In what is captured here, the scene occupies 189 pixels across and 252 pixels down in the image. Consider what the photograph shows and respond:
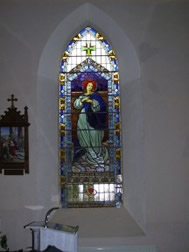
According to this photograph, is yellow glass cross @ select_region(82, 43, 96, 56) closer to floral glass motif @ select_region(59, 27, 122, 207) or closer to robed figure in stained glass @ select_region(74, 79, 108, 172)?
floral glass motif @ select_region(59, 27, 122, 207)

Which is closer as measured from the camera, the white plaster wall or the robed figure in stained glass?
the white plaster wall

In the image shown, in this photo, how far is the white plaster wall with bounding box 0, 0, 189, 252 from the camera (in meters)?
5.22

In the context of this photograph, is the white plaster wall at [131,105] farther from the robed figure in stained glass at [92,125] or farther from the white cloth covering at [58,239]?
the white cloth covering at [58,239]

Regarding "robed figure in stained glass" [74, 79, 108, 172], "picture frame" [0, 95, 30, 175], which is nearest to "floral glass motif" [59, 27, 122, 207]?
"robed figure in stained glass" [74, 79, 108, 172]

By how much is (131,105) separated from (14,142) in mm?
1880

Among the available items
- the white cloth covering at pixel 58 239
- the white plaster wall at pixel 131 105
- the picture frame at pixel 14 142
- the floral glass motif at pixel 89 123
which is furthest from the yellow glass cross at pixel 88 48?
the white cloth covering at pixel 58 239

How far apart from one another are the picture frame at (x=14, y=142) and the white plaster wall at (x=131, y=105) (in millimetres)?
99

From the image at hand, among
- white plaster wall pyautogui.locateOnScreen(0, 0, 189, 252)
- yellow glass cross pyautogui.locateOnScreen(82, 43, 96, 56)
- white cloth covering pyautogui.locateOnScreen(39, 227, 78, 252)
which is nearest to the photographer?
white cloth covering pyautogui.locateOnScreen(39, 227, 78, 252)

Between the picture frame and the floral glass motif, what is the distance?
0.66 m

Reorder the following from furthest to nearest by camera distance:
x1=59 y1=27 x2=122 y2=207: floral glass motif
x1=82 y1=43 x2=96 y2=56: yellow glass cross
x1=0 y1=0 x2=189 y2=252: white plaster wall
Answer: x1=82 y1=43 x2=96 y2=56: yellow glass cross
x1=59 y1=27 x2=122 y2=207: floral glass motif
x1=0 y1=0 x2=189 y2=252: white plaster wall

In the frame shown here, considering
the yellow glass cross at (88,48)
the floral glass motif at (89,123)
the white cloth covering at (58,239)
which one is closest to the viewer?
the white cloth covering at (58,239)

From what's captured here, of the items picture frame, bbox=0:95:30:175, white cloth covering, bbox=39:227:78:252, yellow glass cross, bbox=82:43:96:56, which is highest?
yellow glass cross, bbox=82:43:96:56

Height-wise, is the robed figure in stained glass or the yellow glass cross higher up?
the yellow glass cross

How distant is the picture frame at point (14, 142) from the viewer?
529cm
